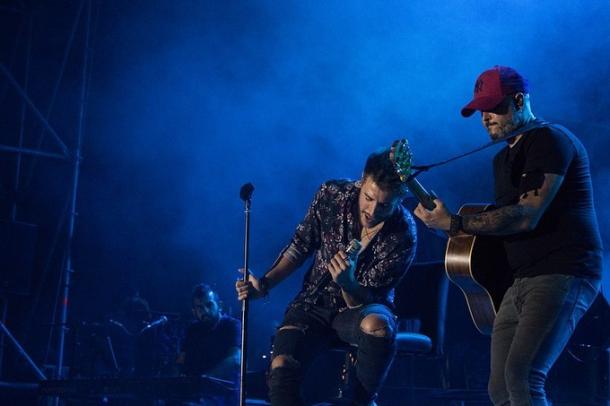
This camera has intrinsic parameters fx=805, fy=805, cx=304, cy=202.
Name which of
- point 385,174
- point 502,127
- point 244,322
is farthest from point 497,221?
point 244,322

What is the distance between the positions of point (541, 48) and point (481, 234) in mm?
5162

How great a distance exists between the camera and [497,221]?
3510 mm

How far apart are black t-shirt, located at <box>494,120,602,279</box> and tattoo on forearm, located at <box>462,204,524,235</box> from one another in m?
0.12

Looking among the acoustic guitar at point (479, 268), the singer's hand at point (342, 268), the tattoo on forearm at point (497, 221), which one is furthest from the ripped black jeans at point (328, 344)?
the tattoo on forearm at point (497, 221)

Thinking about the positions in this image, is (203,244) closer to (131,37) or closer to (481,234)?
(131,37)

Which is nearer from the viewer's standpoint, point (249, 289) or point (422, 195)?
point (422, 195)

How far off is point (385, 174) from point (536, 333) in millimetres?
1587

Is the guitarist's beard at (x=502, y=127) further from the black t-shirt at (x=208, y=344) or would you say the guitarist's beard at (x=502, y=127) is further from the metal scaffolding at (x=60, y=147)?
the metal scaffolding at (x=60, y=147)

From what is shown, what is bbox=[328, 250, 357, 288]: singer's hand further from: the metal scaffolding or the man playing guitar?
the metal scaffolding

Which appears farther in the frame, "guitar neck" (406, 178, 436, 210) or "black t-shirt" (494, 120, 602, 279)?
"guitar neck" (406, 178, 436, 210)

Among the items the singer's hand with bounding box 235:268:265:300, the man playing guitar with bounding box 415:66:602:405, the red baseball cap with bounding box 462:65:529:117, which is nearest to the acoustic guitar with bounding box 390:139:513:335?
the man playing guitar with bounding box 415:66:602:405

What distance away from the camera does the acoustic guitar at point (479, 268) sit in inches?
Answer: 150

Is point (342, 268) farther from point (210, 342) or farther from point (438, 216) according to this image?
point (210, 342)

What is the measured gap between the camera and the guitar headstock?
166 inches
